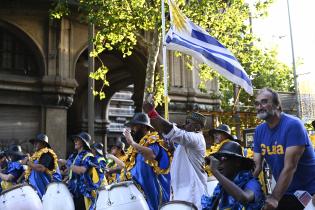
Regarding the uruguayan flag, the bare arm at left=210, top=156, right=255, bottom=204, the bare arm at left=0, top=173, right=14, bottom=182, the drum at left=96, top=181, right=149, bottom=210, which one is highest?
the uruguayan flag

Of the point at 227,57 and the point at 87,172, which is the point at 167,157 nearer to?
the point at 227,57

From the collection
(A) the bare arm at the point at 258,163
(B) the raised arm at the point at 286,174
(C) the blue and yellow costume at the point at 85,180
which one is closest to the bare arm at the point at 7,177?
(C) the blue and yellow costume at the point at 85,180

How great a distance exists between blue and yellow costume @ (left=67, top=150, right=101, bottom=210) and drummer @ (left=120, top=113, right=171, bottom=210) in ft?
5.38

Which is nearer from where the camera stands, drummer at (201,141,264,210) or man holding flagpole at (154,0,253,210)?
drummer at (201,141,264,210)

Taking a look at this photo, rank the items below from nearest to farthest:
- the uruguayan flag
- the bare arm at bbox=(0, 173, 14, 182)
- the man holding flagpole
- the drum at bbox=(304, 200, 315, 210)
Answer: the drum at bbox=(304, 200, 315, 210), the man holding flagpole, the uruguayan flag, the bare arm at bbox=(0, 173, 14, 182)

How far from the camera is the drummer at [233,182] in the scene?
3.42m

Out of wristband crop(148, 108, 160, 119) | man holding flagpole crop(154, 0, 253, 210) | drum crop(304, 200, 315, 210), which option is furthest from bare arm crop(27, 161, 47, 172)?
drum crop(304, 200, 315, 210)

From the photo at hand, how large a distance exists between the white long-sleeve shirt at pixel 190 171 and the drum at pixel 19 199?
1878mm

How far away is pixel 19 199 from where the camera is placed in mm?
5695

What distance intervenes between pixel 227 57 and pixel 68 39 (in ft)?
36.7

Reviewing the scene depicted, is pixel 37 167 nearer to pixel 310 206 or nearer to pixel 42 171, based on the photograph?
pixel 42 171

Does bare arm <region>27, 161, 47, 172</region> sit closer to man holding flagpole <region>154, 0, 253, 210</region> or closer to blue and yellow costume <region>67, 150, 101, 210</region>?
blue and yellow costume <region>67, 150, 101, 210</region>

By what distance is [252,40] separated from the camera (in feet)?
48.8

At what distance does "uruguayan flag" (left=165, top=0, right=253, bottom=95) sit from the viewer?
630 centimetres
